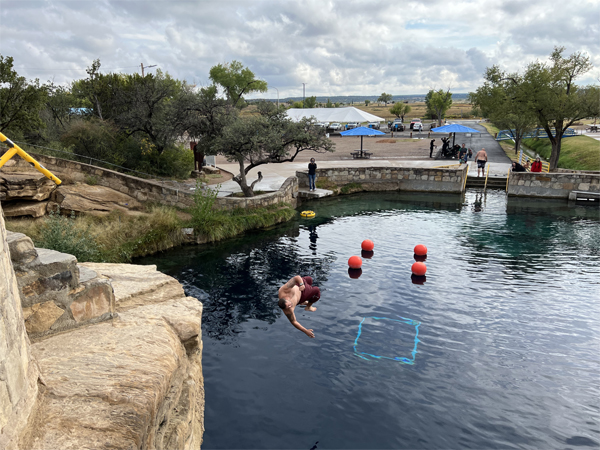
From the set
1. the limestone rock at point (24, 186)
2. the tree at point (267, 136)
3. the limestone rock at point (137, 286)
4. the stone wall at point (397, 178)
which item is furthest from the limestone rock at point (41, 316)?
the stone wall at point (397, 178)

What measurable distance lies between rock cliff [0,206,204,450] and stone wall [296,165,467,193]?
24274 mm

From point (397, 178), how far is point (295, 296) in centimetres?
2251

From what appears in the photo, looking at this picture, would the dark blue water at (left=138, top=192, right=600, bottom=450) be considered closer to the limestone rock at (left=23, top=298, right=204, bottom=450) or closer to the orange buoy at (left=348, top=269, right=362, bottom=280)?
the orange buoy at (left=348, top=269, right=362, bottom=280)

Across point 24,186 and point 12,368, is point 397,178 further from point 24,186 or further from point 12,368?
point 12,368

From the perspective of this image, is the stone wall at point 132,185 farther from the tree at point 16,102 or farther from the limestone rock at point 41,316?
the limestone rock at point 41,316

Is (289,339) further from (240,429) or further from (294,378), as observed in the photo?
(240,429)

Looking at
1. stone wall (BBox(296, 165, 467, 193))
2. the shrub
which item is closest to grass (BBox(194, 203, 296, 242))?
the shrub

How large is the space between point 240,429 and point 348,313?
5.14 metres

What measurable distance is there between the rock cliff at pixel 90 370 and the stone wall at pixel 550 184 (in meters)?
26.8

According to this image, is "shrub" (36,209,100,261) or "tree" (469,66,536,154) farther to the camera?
"tree" (469,66,536,154)

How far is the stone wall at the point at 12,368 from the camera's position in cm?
317

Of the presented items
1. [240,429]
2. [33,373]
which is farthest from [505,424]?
[33,373]

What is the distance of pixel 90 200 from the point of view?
63.2 ft

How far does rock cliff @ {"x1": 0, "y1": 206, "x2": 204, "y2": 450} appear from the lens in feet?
11.4
